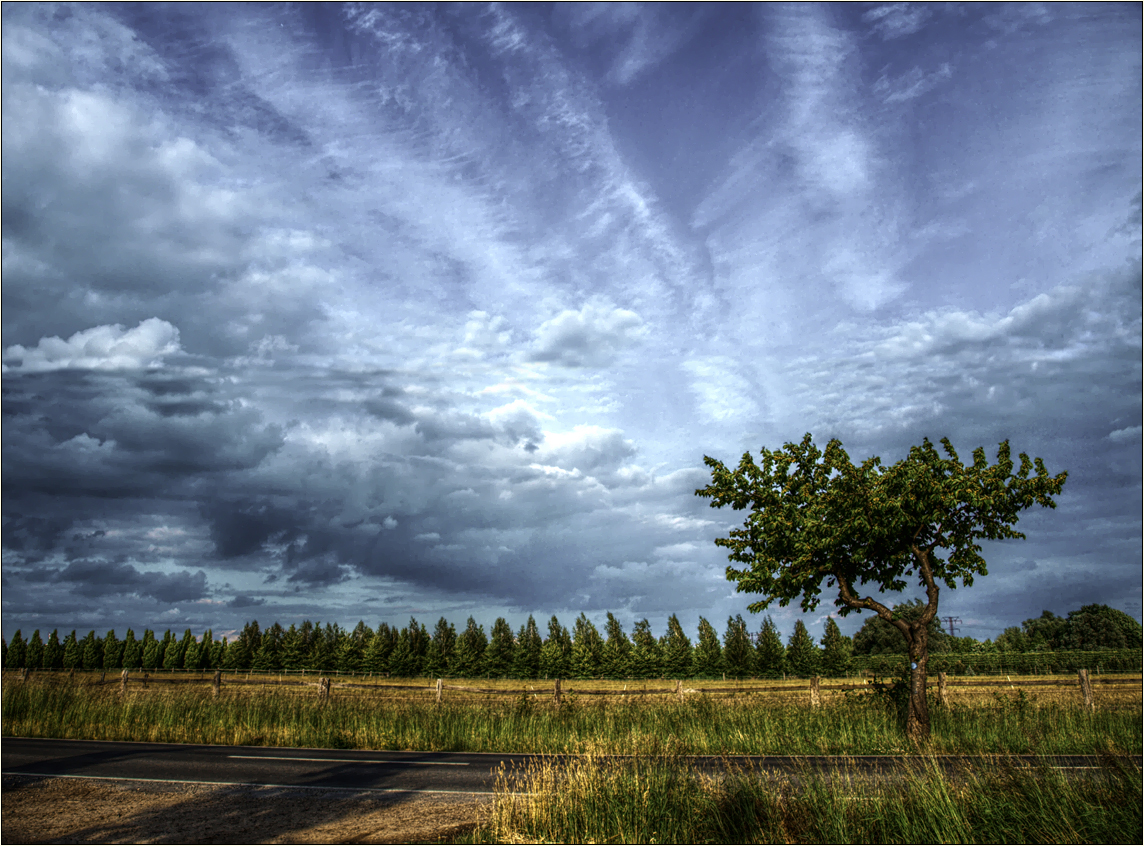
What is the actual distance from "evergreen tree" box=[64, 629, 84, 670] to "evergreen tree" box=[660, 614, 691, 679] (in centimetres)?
9632

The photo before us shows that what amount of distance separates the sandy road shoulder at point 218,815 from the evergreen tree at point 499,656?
86.8 metres

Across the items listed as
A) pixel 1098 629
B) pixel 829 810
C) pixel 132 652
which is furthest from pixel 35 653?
pixel 1098 629

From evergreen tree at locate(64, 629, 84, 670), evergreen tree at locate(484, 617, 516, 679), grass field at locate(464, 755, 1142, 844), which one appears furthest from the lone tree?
evergreen tree at locate(64, 629, 84, 670)

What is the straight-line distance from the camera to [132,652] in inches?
4345

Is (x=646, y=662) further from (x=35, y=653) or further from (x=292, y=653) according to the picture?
(x=35, y=653)

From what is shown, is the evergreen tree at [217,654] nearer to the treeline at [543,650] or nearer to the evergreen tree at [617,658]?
the treeline at [543,650]

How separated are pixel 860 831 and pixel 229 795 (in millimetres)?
9544

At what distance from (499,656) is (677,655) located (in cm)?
2543

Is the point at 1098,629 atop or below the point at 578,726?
below

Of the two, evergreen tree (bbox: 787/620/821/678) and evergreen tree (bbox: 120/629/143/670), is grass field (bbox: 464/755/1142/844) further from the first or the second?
evergreen tree (bbox: 120/629/143/670)

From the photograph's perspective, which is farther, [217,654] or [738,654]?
[217,654]

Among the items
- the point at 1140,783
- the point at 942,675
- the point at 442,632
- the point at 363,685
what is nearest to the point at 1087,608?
the point at 442,632

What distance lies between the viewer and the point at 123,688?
1151 inches

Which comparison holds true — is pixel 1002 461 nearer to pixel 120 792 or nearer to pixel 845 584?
pixel 845 584
